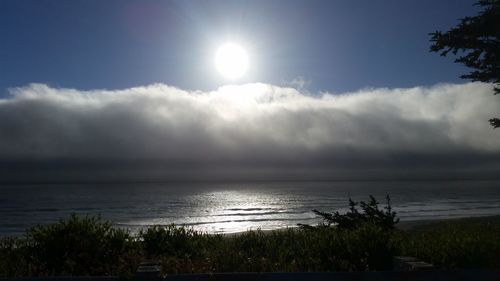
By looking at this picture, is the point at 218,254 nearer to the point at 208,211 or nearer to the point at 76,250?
the point at 76,250

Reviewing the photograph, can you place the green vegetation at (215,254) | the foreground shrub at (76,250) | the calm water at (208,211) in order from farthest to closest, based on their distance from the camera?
the calm water at (208,211), the foreground shrub at (76,250), the green vegetation at (215,254)

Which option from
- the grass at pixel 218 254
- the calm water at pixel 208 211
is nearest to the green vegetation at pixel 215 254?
the grass at pixel 218 254

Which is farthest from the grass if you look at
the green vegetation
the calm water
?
the calm water

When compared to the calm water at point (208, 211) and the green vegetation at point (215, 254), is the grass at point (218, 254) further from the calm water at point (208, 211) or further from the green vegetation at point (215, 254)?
the calm water at point (208, 211)

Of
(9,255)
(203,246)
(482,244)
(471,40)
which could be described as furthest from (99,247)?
(471,40)

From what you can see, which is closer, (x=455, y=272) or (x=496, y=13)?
(x=455, y=272)

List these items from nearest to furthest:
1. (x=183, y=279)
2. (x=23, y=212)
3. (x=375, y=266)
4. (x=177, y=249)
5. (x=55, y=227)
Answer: (x=183, y=279) → (x=375, y=266) → (x=55, y=227) → (x=177, y=249) → (x=23, y=212)

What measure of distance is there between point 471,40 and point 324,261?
11601 mm

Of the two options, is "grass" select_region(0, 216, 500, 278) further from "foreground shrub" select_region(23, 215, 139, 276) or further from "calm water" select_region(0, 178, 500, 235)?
"calm water" select_region(0, 178, 500, 235)

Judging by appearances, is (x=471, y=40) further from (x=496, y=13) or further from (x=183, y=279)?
(x=183, y=279)

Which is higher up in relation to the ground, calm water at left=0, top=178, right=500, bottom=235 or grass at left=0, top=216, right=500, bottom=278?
grass at left=0, top=216, right=500, bottom=278

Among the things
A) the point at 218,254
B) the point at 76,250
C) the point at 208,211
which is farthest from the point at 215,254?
the point at 208,211

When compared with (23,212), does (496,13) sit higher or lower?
higher

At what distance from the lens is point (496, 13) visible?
1568 cm
